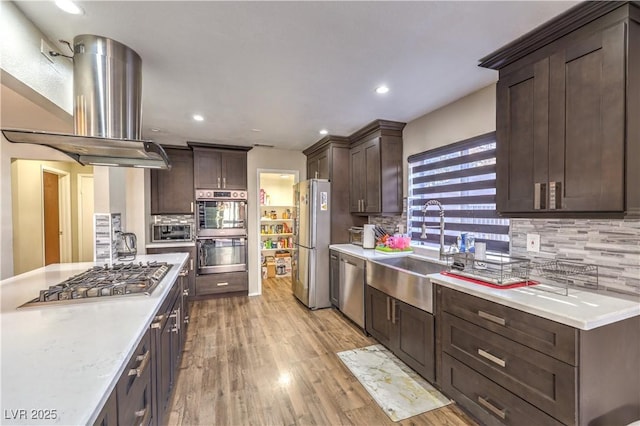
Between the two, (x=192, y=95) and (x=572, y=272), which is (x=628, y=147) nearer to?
(x=572, y=272)

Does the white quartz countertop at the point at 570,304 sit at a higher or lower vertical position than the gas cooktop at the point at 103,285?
lower

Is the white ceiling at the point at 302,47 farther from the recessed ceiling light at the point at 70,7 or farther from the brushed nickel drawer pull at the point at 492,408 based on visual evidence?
the brushed nickel drawer pull at the point at 492,408

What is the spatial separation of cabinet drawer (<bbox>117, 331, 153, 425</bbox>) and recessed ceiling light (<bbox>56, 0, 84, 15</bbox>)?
169cm

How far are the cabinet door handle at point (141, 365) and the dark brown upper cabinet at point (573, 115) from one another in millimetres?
2271

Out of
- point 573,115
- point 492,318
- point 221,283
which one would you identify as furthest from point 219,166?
point 573,115

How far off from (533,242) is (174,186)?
4631 mm

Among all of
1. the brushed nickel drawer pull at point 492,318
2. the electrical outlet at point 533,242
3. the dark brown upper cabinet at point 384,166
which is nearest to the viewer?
the brushed nickel drawer pull at point 492,318

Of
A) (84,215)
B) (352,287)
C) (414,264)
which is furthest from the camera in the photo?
(84,215)

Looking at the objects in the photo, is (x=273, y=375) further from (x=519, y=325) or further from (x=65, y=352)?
(x=519, y=325)

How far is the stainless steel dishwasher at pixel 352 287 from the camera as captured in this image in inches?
124

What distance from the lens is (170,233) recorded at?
4.36m

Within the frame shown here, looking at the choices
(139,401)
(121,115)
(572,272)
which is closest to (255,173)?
(121,115)

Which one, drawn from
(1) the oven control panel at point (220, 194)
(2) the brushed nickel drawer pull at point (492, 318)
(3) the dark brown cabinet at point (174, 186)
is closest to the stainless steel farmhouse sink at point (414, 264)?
(2) the brushed nickel drawer pull at point (492, 318)

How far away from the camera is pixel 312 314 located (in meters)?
3.75
